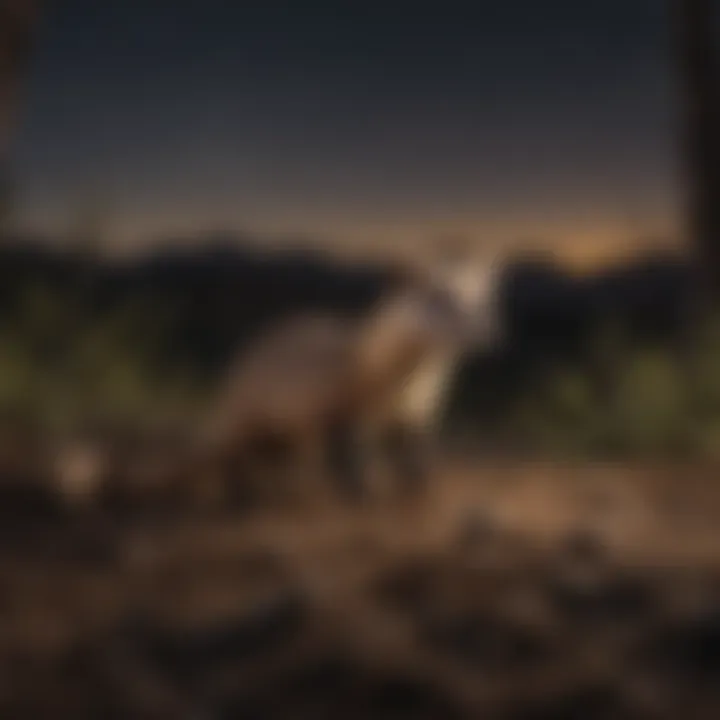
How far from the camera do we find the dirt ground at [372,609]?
110 centimetres

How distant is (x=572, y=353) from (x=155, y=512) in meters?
1.03

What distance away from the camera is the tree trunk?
8.04 feet

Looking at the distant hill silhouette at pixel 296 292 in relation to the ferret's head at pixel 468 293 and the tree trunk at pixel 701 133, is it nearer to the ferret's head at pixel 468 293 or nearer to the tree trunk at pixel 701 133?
the tree trunk at pixel 701 133

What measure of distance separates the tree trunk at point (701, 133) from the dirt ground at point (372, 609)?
93 cm

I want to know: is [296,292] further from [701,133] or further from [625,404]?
[701,133]

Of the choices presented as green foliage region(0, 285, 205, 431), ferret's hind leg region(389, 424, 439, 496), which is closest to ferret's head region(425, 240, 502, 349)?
ferret's hind leg region(389, 424, 439, 496)

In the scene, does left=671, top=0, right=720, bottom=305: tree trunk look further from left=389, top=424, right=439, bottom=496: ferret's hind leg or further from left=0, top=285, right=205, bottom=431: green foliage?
left=0, top=285, right=205, bottom=431: green foliage

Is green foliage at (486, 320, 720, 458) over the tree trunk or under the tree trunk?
under

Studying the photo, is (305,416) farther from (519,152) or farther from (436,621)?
(519,152)

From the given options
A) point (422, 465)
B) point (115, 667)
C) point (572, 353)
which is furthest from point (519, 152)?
point (115, 667)

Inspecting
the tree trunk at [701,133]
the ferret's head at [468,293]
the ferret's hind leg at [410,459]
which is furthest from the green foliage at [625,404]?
the ferret's head at [468,293]

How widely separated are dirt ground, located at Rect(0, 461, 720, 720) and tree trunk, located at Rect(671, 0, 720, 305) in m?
0.93

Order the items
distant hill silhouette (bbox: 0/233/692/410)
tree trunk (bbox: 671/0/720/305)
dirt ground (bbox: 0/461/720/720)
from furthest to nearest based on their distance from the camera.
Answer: tree trunk (bbox: 671/0/720/305), distant hill silhouette (bbox: 0/233/692/410), dirt ground (bbox: 0/461/720/720)

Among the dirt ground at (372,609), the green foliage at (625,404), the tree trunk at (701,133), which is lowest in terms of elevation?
the dirt ground at (372,609)
